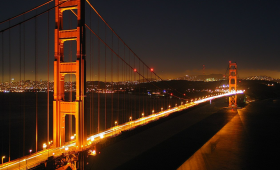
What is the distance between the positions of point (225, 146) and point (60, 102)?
11.4 meters

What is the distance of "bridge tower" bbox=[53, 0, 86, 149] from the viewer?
776 centimetres

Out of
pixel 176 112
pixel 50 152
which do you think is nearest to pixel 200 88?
pixel 176 112

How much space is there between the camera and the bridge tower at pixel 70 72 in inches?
306

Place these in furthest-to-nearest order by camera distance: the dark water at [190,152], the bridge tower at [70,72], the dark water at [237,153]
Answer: the dark water at [237,153] < the dark water at [190,152] < the bridge tower at [70,72]

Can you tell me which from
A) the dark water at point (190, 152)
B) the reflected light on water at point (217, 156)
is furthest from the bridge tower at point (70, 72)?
the reflected light on water at point (217, 156)

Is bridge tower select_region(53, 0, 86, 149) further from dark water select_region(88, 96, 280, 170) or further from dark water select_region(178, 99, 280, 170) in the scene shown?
dark water select_region(178, 99, 280, 170)

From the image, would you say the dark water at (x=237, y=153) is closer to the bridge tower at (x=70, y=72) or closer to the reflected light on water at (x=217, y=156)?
the reflected light on water at (x=217, y=156)

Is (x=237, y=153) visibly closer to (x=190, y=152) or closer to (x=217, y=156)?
(x=217, y=156)

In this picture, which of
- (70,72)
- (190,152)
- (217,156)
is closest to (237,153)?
(217,156)

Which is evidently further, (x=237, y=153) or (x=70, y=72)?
(x=237, y=153)

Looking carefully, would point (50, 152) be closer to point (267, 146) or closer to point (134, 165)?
point (134, 165)

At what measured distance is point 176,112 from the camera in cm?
2172

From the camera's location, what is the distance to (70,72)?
26.4ft

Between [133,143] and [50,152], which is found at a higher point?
[50,152]
